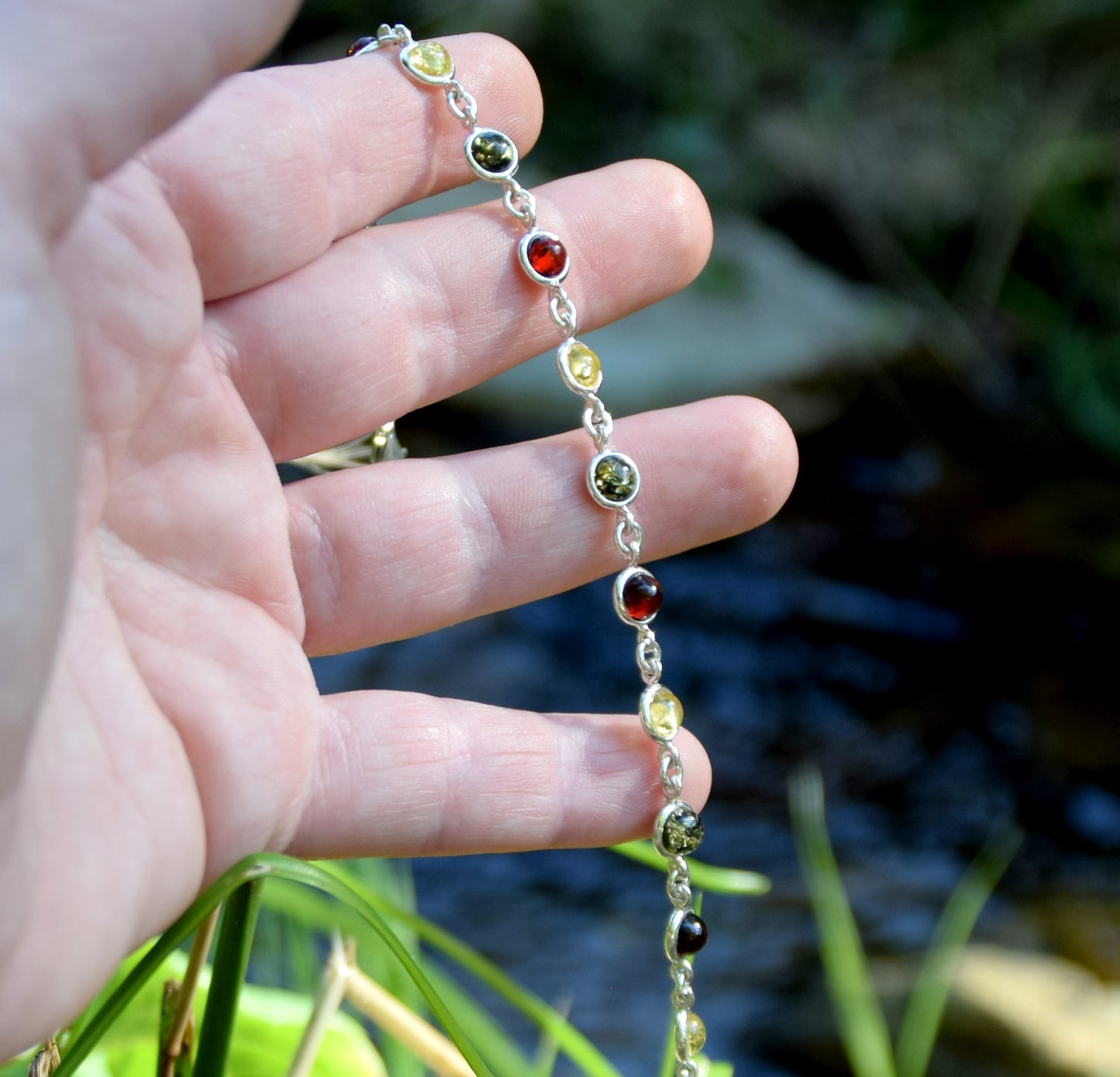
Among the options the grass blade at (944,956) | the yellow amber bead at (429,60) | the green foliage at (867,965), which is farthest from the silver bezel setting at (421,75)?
the grass blade at (944,956)

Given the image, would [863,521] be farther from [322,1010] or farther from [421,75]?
[322,1010]

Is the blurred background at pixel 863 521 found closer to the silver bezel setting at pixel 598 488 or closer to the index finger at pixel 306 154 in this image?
the silver bezel setting at pixel 598 488

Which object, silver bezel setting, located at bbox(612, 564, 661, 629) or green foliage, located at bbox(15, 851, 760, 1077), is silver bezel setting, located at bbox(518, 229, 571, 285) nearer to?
silver bezel setting, located at bbox(612, 564, 661, 629)

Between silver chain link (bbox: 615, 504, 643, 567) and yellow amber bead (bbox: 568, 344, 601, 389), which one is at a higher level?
yellow amber bead (bbox: 568, 344, 601, 389)

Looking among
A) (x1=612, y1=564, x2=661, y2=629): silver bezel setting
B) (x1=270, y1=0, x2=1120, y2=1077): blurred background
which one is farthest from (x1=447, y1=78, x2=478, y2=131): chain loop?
(x1=270, y1=0, x2=1120, y2=1077): blurred background

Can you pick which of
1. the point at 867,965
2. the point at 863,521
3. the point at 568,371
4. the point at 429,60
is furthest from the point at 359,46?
the point at 863,521

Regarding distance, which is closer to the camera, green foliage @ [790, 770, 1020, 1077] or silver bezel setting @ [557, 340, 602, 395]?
silver bezel setting @ [557, 340, 602, 395]
